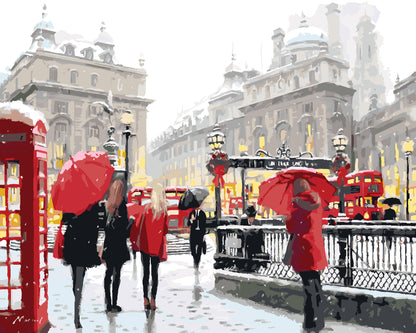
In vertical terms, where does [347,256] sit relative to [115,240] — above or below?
below

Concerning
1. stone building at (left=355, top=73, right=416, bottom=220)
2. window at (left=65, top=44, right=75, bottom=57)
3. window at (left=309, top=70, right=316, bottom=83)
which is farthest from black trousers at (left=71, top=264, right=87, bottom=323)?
window at (left=65, top=44, right=75, bottom=57)

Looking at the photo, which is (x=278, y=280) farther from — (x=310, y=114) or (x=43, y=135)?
(x=310, y=114)

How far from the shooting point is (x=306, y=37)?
57.3 metres

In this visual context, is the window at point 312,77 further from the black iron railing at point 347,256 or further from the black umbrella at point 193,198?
the black iron railing at point 347,256

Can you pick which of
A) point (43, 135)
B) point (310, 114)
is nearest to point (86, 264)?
point (43, 135)

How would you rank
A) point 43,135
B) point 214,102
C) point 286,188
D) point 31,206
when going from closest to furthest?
point 31,206 < point 43,135 < point 286,188 < point 214,102

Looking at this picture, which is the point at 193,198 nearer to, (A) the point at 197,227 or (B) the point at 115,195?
(A) the point at 197,227

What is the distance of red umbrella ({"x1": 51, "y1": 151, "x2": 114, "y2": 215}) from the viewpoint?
6.97 meters

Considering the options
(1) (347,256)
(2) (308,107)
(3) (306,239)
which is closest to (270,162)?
(1) (347,256)

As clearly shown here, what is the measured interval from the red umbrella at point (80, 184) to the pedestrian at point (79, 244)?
12cm

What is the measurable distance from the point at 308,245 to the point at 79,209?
323 centimetres

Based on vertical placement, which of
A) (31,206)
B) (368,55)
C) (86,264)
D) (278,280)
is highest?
(368,55)

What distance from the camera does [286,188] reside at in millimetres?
7332

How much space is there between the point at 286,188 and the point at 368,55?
92.1 m
